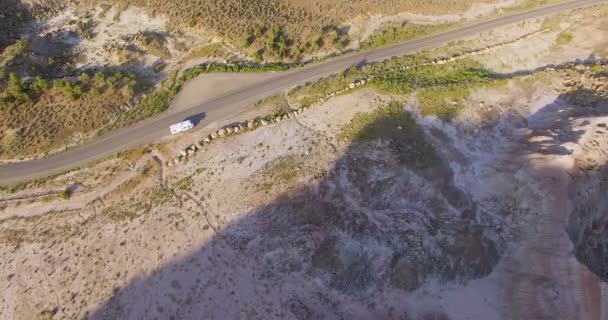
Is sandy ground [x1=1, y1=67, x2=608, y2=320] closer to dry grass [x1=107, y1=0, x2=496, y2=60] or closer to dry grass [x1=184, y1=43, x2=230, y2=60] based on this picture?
dry grass [x1=184, y1=43, x2=230, y2=60]

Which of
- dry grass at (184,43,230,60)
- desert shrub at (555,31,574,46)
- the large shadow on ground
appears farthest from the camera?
desert shrub at (555,31,574,46)

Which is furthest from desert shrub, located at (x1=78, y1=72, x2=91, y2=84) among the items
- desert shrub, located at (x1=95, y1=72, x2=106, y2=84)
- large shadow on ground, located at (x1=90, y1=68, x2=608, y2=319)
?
large shadow on ground, located at (x1=90, y1=68, x2=608, y2=319)

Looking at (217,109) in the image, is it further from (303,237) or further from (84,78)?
(303,237)

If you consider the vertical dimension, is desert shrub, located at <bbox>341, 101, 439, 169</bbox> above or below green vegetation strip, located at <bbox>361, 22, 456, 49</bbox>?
below

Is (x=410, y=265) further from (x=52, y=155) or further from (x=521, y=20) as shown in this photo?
(x=521, y=20)

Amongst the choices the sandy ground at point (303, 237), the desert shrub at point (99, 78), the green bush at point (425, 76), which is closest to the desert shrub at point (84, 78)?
the desert shrub at point (99, 78)

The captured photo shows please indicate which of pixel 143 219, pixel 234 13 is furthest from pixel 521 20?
pixel 143 219
